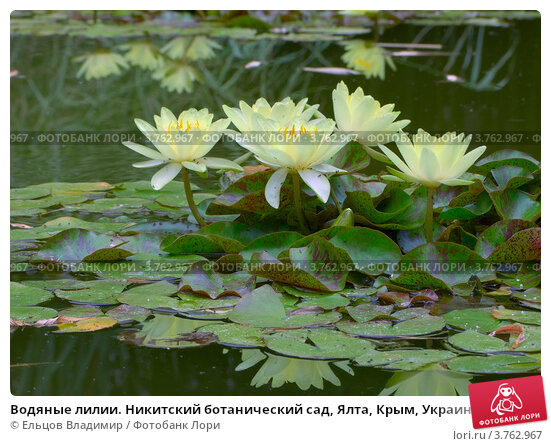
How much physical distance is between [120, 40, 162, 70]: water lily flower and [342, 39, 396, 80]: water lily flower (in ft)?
3.95

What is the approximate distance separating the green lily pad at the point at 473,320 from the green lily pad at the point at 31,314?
33.7 inches

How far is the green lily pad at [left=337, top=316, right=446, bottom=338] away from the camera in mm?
1503

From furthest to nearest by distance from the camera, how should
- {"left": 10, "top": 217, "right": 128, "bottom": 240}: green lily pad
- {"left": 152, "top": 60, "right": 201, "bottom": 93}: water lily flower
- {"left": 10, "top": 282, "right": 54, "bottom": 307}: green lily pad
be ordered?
{"left": 152, "top": 60, "right": 201, "bottom": 93}: water lily flower, {"left": 10, "top": 217, "right": 128, "bottom": 240}: green lily pad, {"left": 10, "top": 282, "right": 54, "bottom": 307}: green lily pad

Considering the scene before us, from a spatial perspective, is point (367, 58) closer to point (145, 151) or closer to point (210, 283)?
point (145, 151)

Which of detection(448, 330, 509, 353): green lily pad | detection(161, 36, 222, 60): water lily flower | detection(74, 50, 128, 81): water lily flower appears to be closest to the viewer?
detection(448, 330, 509, 353): green lily pad

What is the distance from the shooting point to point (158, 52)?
487 centimetres

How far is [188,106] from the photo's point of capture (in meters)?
3.56

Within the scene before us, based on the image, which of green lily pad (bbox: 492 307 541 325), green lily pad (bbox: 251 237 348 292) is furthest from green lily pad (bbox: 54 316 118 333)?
green lily pad (bbox: 492 307 541 325)

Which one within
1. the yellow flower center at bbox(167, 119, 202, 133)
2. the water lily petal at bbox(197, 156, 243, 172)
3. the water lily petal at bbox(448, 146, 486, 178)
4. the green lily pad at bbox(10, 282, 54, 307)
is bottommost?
the green lily pad at bbox(10, 282, 54, 307)

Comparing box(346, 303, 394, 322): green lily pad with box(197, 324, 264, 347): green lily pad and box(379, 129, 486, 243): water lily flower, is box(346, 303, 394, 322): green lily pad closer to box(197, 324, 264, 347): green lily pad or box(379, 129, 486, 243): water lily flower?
box(197, 324, 264, 347): green lily pad

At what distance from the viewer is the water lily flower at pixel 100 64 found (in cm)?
431

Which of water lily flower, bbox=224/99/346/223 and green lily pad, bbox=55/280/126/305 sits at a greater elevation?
water lily flower, bbox=224/99/346/223

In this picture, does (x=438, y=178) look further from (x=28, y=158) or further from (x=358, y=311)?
(x=28, y=158)
